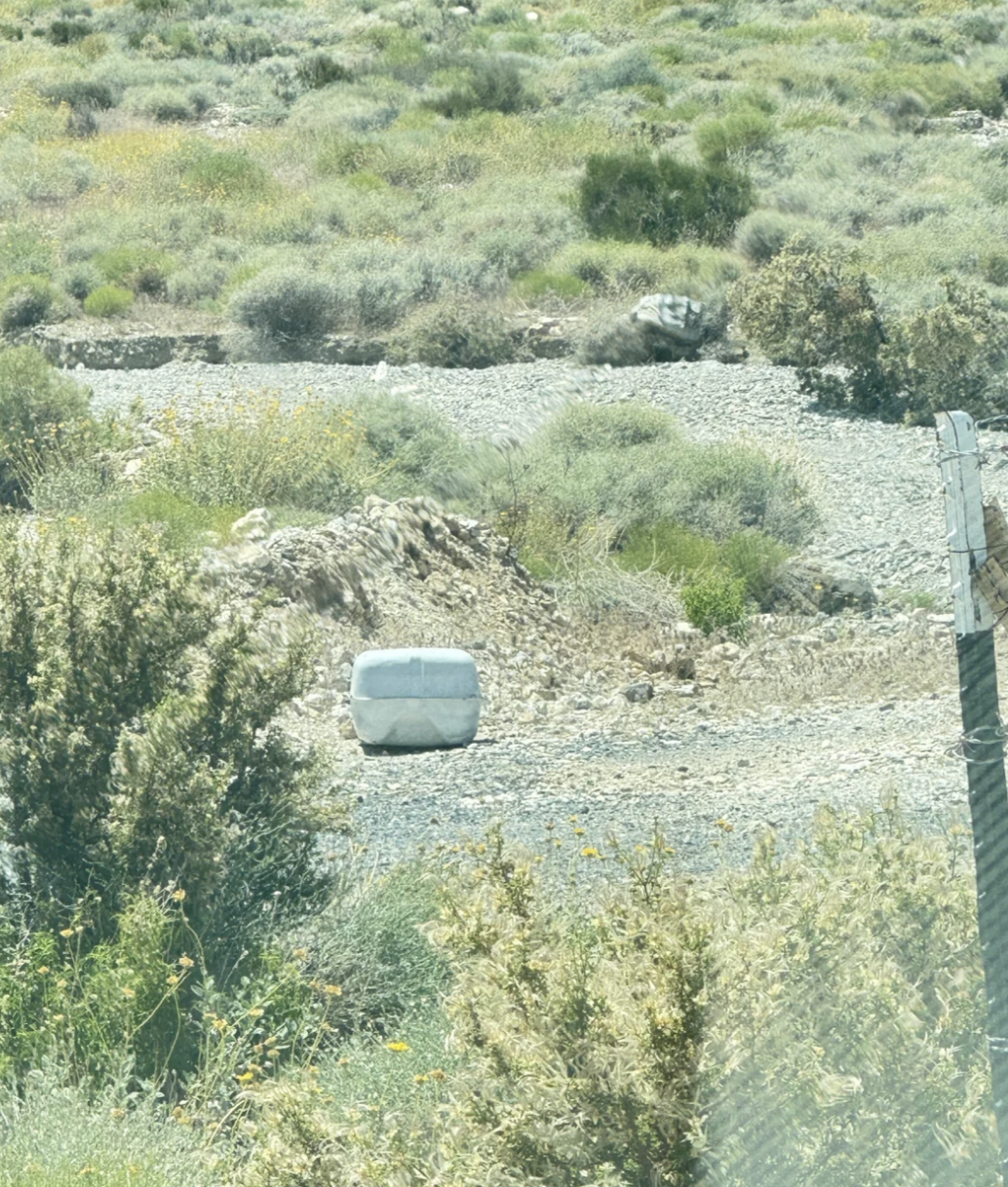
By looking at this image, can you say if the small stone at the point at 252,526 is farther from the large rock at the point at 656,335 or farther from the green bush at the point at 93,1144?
the large rock at the point at 656,335

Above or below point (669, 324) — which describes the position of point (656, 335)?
below

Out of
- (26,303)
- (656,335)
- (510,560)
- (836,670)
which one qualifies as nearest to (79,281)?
(26,303)

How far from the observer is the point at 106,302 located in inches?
793

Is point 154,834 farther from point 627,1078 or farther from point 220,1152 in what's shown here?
point 627,1078

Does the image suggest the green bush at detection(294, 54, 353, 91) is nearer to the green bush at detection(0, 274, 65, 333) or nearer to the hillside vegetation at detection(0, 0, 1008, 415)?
the hillside vegetation at detection(0, 0, 1008, 415)

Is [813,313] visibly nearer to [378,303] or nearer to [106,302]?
[378,303]

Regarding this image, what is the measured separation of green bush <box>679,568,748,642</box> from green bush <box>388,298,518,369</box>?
7.84 metres

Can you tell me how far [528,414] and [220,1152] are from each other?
11462 mm

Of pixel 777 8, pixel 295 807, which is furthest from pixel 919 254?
pixel 777 8

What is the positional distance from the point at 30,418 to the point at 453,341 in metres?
6.21

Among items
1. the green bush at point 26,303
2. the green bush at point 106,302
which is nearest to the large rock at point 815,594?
the green bush at point 106,302

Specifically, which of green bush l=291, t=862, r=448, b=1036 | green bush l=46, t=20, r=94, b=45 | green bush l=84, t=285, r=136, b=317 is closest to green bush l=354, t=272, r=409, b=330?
green bush l=84, t=285, r=136, b=317

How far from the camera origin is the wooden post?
318 centimetres

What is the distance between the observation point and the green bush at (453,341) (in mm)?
Result: 17953
